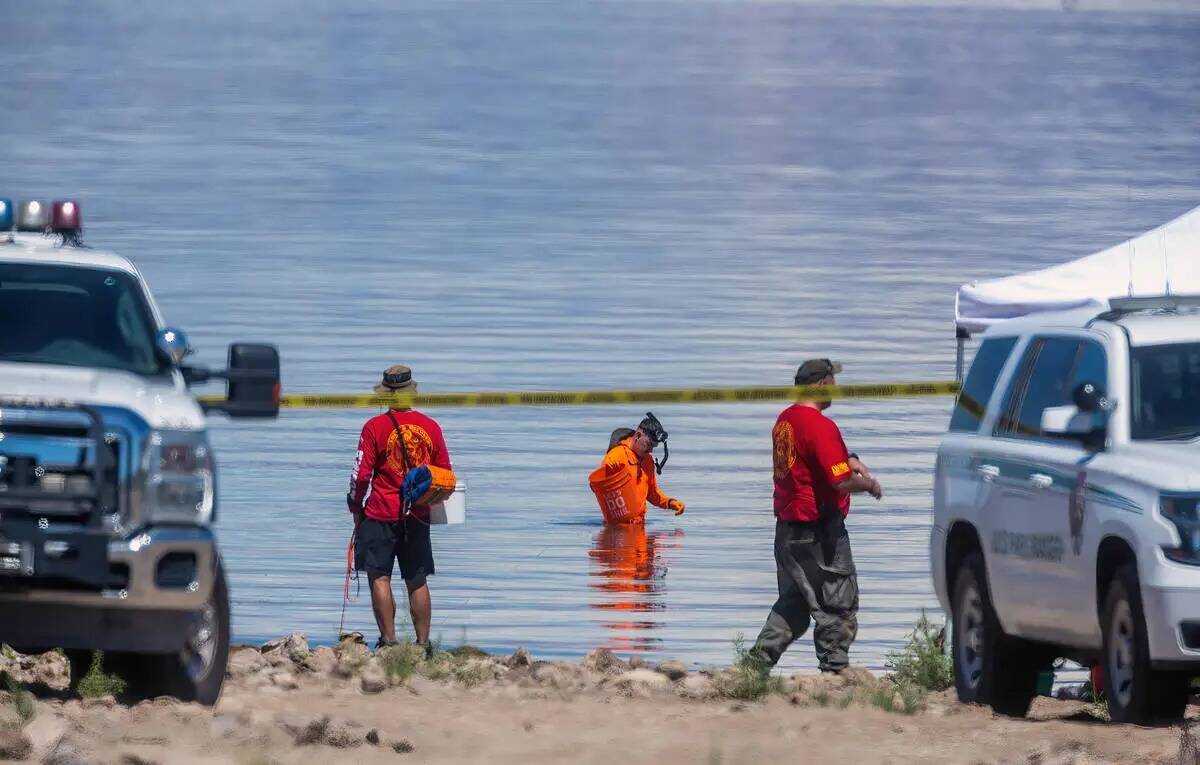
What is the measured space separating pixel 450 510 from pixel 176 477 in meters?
5.05

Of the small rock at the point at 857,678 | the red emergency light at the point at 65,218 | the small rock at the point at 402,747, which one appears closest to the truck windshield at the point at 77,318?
the red emergency light at the point at 65,218

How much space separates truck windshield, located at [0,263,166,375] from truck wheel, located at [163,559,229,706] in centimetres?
105

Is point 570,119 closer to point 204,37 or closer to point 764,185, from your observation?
point 764,185

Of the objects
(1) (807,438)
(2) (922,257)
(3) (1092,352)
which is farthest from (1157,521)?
(2) (922,257)

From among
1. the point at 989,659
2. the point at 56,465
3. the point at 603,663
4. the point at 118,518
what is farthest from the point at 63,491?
the point at 989,659

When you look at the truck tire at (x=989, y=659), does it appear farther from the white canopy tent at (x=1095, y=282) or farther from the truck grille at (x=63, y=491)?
the truck grille at (x=63, y=491)

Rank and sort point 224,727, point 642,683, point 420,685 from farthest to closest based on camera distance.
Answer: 1. point 642,683
2. point 420,685
3. point 224,727

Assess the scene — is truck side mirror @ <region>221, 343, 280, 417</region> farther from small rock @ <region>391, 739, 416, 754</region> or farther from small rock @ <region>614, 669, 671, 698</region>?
small rock @ <region>614, 669, 671, 698</region>

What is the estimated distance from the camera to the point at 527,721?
10.1 meters

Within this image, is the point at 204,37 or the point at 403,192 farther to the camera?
the point at 204,37

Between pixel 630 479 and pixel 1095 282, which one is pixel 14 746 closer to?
pixel 1095 282

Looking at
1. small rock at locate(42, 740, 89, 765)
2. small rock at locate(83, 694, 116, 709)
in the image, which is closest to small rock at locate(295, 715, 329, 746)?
small rock at locate(42, 740, 89, 765)

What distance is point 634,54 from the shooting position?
98.1 metres

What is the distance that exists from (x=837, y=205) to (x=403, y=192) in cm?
910
